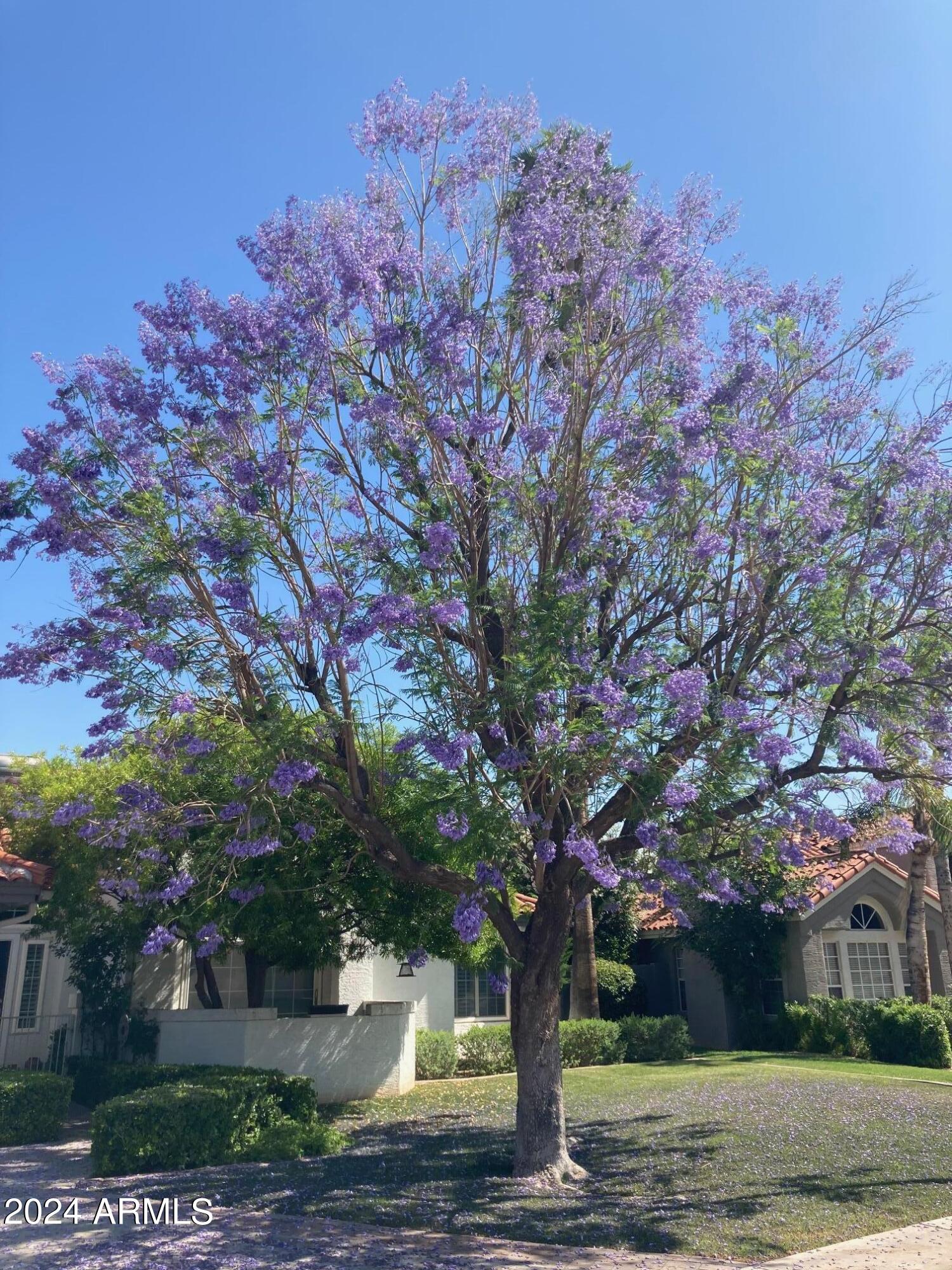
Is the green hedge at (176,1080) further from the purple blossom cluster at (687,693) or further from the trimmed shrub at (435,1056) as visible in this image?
the purple blossom cluster at (687,693)

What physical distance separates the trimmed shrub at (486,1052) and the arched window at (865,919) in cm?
855

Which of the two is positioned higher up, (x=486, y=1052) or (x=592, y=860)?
(x=592, y=860)

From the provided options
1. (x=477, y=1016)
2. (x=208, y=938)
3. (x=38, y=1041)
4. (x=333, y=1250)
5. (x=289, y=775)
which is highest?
Result: (x=289, y=775)

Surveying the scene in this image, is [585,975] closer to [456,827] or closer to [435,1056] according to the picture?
[435,1056]

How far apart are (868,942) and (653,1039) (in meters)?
5.83

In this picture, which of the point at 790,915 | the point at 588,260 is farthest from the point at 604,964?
the point at 588,260

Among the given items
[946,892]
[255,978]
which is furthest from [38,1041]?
[946,892]

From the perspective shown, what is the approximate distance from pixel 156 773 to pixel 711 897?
742 centimetres

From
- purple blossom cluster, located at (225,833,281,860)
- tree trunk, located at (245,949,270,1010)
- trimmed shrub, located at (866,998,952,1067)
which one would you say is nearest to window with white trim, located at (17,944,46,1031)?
tree trunk, located at (245,949,270,1010)

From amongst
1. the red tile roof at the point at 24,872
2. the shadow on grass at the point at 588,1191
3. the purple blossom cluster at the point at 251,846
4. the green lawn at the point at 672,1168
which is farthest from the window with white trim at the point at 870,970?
the purple blossom cluster at the point at 251,846

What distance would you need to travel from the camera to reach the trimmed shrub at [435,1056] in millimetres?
18766

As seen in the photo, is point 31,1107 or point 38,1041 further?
point 38,1041

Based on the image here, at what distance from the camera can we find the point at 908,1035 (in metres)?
19.5

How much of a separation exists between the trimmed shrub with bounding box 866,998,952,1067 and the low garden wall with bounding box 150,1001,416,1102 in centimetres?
915
